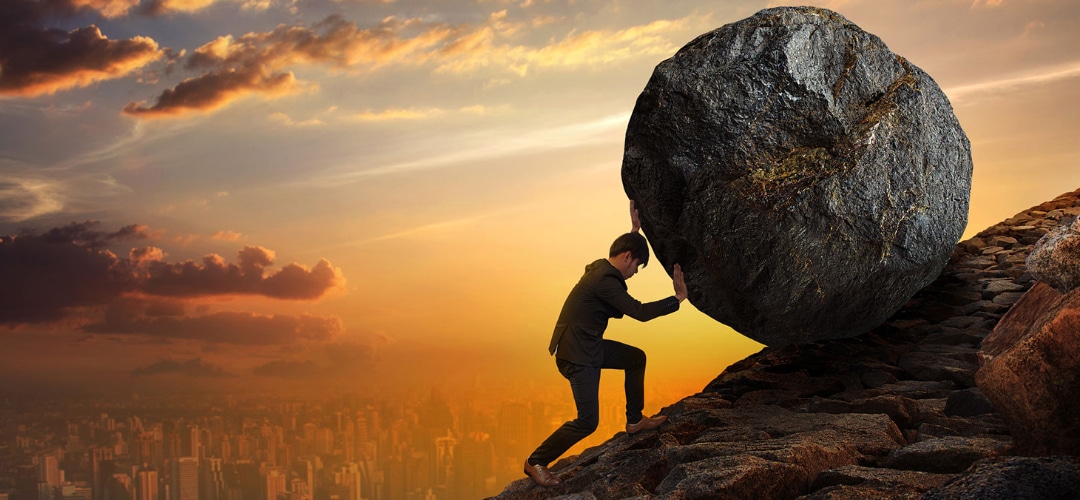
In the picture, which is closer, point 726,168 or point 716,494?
point 716,494

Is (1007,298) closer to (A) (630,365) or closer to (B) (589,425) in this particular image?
(A) (630,365)

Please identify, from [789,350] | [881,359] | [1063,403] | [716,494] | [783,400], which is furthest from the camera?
[789,350]

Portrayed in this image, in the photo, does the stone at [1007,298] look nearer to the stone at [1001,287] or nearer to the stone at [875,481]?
the stone at [1001,287]

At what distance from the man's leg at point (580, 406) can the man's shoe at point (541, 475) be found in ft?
0.79

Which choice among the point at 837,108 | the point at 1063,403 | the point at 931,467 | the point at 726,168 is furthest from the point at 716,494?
the point at 837,108

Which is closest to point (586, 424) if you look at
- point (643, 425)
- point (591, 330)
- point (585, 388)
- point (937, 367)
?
point (585, 388)

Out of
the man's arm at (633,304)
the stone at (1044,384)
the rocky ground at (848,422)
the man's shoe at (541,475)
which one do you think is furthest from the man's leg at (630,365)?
the stone at (1044,384)

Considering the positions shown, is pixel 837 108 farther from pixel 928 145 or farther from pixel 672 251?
pixel 672 251

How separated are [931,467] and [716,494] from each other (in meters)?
1.50

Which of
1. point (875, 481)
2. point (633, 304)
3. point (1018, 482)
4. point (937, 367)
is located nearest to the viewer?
point (1018, 482)

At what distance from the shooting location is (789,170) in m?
8.48

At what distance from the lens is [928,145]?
9273 mm

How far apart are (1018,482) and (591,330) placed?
3.94 m

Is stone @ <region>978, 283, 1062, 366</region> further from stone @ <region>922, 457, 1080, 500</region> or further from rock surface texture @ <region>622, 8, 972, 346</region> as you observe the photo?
stone @ <region>922, 457, 1080, 500</region>
